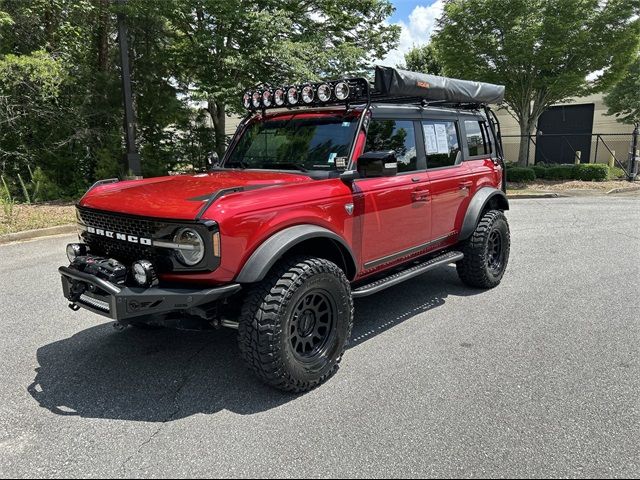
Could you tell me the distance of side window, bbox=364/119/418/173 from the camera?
4156 mm

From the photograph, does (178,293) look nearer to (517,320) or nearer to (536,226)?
(517,320)

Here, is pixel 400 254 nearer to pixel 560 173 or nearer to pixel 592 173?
pixel 560 173

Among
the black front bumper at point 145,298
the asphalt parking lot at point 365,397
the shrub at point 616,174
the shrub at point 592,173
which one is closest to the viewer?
the asphalt parking lot at point 365,397

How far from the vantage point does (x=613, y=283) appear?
5680 mm

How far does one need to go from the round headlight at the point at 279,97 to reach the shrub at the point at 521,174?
562 inches

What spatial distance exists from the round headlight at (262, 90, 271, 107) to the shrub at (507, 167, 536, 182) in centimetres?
1423

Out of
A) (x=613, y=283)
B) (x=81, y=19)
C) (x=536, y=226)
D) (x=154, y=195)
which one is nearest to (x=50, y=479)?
(x=154, y=195)

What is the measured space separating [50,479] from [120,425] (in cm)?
50

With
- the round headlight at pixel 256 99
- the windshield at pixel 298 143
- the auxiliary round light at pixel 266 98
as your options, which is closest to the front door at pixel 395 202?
the windshield at pixel 298 143

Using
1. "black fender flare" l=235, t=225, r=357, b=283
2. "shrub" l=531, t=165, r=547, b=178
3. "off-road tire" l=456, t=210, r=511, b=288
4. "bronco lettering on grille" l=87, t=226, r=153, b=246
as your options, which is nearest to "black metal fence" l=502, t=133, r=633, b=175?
"shrub" l=531, t=165, r=547, b=178

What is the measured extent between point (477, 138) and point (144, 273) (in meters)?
4.17

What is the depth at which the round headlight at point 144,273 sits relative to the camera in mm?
2932

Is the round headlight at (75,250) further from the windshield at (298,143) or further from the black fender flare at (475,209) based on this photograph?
the black fender flare at (475,209)

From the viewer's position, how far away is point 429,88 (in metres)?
4.48
